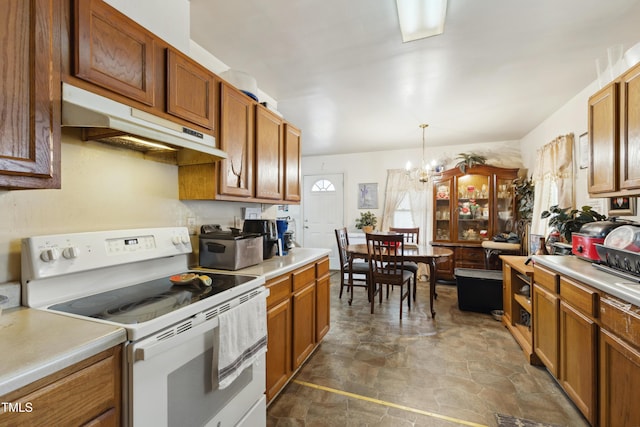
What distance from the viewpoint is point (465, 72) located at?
241 cm

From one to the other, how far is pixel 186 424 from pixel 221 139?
4.67 ft

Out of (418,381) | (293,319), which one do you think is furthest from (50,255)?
(418,381)

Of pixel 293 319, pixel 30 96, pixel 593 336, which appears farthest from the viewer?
pixel 293 319

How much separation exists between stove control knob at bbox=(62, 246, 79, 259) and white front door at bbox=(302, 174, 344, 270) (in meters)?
4.72

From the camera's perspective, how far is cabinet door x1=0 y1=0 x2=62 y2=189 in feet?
2.64

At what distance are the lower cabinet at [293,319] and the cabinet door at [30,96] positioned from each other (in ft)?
3.61

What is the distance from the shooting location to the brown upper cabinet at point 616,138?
4.92 ft

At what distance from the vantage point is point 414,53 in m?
2.12

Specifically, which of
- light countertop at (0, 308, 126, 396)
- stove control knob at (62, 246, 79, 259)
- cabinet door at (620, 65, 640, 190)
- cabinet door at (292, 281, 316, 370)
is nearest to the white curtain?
cabinet door at (620, 65, 640, 190)

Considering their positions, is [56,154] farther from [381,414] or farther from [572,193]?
[572,193]

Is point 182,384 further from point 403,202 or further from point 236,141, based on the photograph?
point 403,202

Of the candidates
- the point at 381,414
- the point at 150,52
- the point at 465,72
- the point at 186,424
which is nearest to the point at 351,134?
the point at 465,72

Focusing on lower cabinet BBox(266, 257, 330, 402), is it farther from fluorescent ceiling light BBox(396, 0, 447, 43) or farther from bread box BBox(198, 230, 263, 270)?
fluorescent ceiling light BBox(396, 0, 447, 43)

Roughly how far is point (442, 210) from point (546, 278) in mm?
2931
